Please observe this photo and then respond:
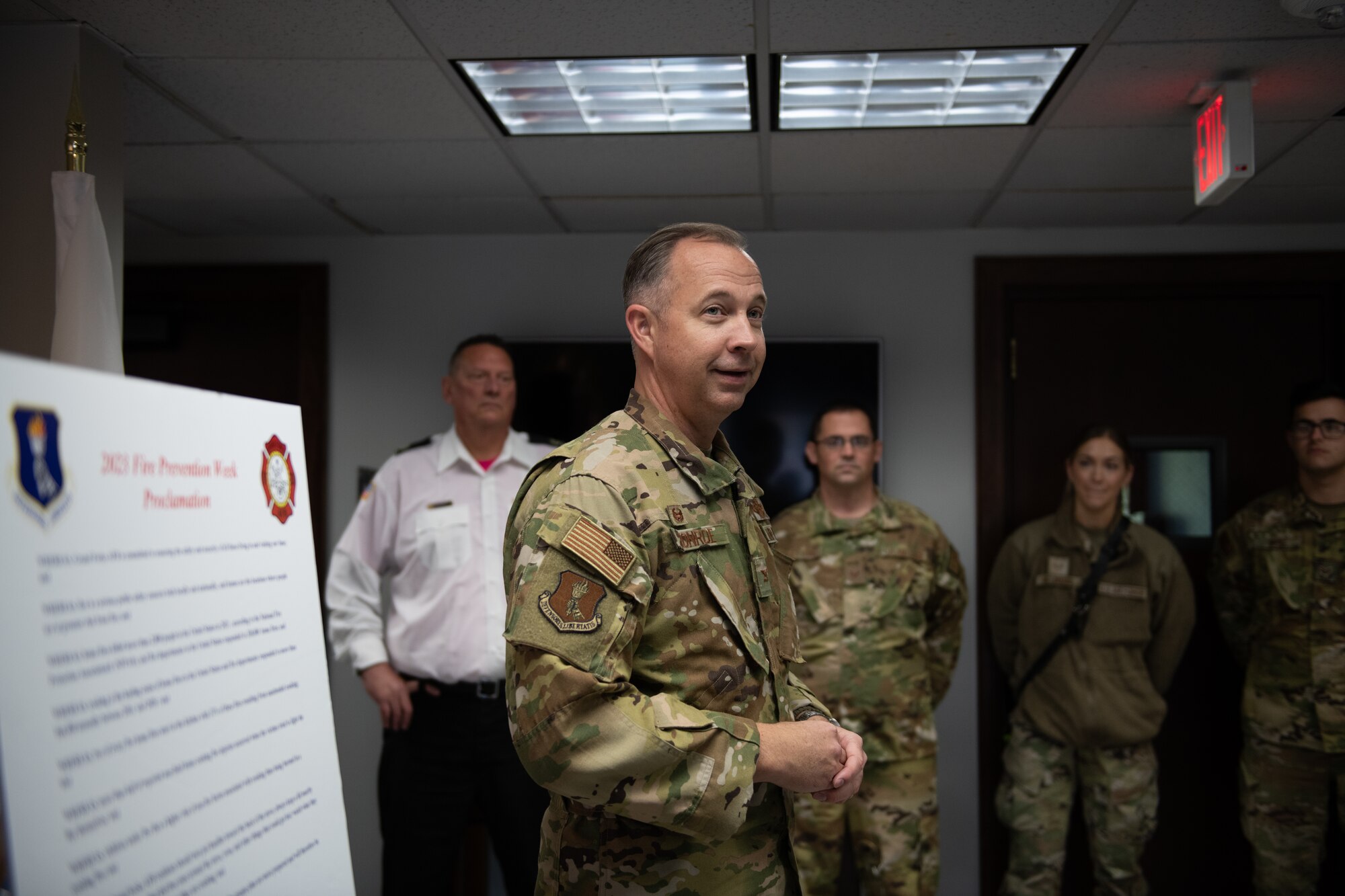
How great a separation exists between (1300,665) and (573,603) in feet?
9.01

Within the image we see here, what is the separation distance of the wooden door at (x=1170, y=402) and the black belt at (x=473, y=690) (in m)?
1.87

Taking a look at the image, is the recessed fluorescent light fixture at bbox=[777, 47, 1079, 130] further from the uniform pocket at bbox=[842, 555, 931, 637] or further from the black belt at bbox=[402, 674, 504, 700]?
the black belt at bbox=[402, 674, 504, 700]

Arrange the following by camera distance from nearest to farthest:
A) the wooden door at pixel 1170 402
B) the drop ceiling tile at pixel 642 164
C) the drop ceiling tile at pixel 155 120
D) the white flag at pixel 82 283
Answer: the white flag at pixel 82 283 → the drop ceiling tile at pixel 155 120 → the drop ceiling tile at pixel 642 164 → the wooden door at pixel 1170 402

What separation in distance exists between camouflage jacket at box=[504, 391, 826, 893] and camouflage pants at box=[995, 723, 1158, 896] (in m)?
1.90

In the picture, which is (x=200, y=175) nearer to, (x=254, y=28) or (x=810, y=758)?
(x=254, y=28)

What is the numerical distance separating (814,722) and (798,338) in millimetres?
2389

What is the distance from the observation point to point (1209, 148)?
2.30 m

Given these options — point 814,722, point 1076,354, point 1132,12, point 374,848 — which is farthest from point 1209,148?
point 374,848

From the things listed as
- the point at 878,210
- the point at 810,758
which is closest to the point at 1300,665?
the point at 878,210

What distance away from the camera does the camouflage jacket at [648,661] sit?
1.12 metres

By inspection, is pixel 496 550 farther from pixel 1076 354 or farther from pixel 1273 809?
pixel 1273 809

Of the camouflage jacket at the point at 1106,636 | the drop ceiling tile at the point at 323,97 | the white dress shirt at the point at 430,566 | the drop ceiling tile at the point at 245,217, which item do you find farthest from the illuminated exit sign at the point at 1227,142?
the drop ceiling tile at the point at 245,217

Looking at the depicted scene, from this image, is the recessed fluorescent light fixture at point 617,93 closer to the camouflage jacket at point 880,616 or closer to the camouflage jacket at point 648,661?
the camouflage jacket at point 648,661

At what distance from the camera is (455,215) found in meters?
3.44
